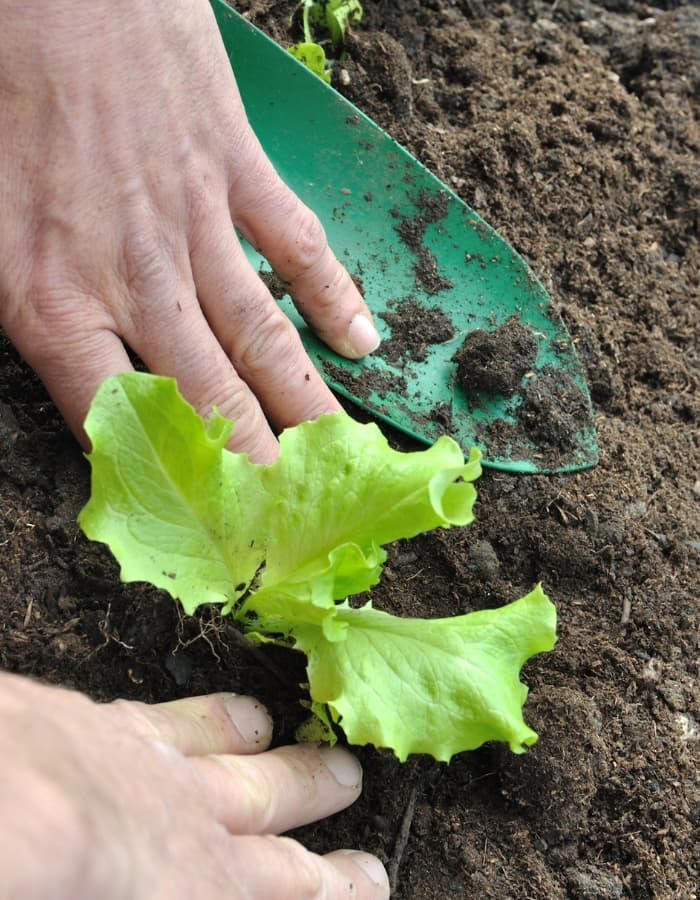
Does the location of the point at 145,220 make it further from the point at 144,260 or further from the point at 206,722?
the point at 206,722

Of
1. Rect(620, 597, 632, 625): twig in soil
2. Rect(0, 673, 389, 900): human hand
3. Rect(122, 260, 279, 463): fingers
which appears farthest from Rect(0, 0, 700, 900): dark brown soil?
Rect(122, 260, 279, 463): fingers

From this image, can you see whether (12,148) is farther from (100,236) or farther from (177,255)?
(177,255)

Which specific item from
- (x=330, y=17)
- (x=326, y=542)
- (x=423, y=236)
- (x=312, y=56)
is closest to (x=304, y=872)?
(x=326, y=542)

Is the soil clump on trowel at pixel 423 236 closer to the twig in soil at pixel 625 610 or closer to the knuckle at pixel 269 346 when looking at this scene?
the knuckle at pixel 269 346

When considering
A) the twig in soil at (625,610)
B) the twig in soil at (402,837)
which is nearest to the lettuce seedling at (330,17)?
the twig in soil at (625,610)

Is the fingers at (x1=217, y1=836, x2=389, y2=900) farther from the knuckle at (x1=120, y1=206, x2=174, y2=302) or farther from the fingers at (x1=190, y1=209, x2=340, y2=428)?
the knuckle at (x1=120, y1=206, x2=174, y2=302)

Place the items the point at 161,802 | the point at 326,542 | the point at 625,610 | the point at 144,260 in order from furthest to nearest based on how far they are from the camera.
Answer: the point at 625,610
the point at 144,260
the point at 326,542
the point at 161,802
